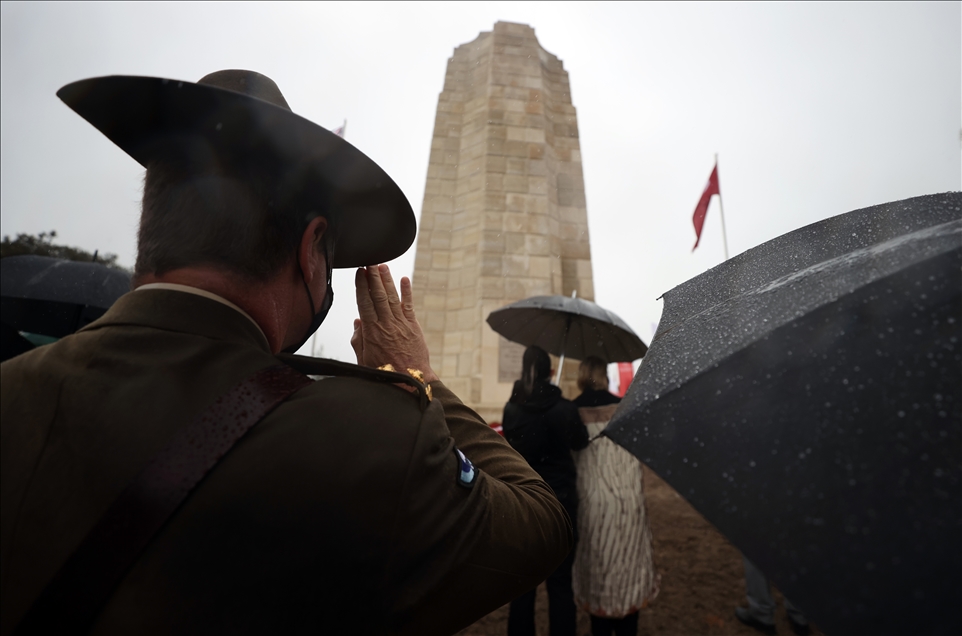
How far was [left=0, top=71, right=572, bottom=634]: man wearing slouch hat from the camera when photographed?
2.26 feet

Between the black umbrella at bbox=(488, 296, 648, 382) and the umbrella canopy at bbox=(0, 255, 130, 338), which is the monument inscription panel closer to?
the black umbrella at bbox=(488, 296, 648, 382)

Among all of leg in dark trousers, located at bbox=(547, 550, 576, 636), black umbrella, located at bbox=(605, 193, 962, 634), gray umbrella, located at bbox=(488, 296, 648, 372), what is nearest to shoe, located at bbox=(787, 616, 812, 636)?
leg in dark trousers, located at bbox=(547, 550, 576, 636)

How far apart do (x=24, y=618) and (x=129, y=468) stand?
0.22m

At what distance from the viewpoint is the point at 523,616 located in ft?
10.7

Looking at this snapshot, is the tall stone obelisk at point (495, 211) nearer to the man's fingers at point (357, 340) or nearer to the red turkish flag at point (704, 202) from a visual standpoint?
the red turkish flag at point (704, 202)

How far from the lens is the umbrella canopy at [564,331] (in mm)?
4469

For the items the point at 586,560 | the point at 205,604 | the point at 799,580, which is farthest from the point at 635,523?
the point at 205,604

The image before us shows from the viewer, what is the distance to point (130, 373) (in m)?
0.80

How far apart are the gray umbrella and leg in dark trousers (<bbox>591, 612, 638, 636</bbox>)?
2.04m

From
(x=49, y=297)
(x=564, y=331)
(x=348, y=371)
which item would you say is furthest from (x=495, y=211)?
(x=348, y=371)

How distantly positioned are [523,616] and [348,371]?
3.03m

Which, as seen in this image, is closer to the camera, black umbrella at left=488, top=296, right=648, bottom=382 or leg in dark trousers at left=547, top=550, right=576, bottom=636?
leg in dark trousers at left=547, top=550, right=576, bottom=636

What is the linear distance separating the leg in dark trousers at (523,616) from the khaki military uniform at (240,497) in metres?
2.71

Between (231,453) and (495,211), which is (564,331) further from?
(231,453)
